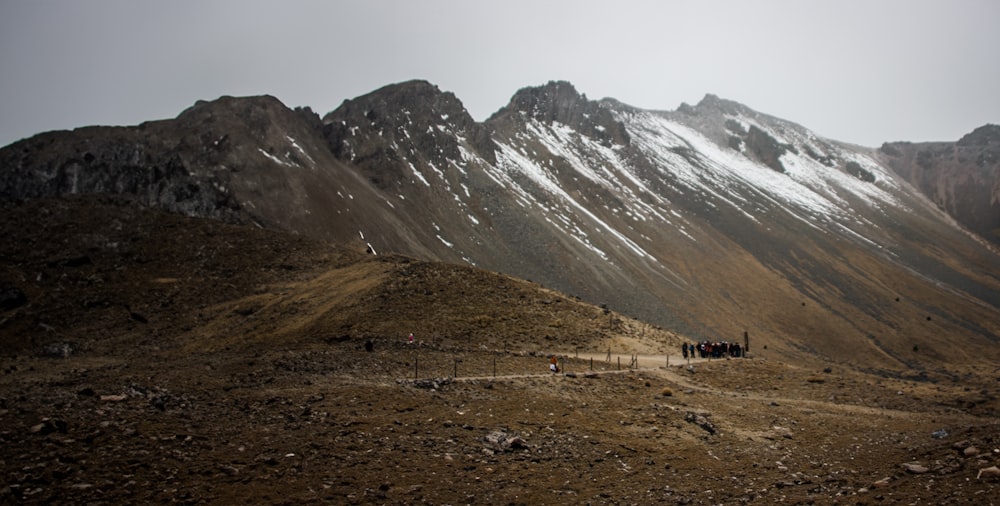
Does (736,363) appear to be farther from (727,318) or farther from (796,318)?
(796,318)

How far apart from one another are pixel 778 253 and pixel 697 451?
12010cm

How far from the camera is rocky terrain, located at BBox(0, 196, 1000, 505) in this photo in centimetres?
1432

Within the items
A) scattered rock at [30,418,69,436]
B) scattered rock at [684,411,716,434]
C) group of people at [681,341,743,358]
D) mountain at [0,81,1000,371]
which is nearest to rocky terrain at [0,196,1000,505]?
scattered rock at [30,418,69,436]

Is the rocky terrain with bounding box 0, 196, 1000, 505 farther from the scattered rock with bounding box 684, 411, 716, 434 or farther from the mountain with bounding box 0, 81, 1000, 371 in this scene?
the mountain with bounding box 0, 81, 1000, 371

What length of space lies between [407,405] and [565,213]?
94133 mm

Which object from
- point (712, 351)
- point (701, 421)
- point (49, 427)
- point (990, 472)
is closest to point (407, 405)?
point (49, 427)

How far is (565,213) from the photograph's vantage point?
4441 inches

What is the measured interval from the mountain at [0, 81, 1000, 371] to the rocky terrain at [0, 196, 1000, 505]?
24.2 metres

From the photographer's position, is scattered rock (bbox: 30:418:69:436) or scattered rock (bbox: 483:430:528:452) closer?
scattered rock (bbox: 30:418:69:436)

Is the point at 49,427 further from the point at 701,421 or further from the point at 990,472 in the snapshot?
the point at 990,472

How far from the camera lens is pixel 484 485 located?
15.3m

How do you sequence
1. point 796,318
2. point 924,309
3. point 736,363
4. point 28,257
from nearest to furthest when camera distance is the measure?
point 736,363 → point 28,257 → point 796,318 → point 924,309

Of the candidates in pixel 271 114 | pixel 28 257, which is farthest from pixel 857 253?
pixel 28 257

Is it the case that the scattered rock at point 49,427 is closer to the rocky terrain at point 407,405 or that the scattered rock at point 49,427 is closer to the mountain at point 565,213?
the rocky terrain at point 407,405
